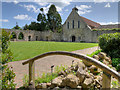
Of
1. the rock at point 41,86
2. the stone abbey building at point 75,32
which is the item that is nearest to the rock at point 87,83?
the rock at point 41,86

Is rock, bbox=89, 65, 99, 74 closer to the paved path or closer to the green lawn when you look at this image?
the paved path

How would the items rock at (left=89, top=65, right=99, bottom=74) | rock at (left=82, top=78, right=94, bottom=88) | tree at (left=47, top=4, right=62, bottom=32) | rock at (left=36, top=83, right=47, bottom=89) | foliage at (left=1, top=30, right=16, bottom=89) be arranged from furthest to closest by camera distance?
1. tree at (left=47, top=4, right=62, bottom=32)
2. rock at (left=89, top=65, right=99, bottom=74)
3. rock at (left=36, top=83, right=47, bottom=89)
4. rock at (left=82, top=78, right=94, bottom=88)
5. foliage at (left=1, top=30, right=16, bottom=89)

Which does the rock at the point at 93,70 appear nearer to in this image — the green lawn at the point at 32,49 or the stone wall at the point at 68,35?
the green lawn at the point at 32,49

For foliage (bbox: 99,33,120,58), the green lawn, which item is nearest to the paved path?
the green lawn

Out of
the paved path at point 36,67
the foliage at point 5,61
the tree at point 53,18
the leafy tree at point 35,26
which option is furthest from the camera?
the leafy tree at point 35,26

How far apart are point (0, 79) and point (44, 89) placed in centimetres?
140

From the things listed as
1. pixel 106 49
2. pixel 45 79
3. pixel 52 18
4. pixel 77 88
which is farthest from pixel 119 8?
pixel 52 18

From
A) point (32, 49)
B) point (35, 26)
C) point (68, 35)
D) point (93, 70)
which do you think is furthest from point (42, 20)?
point (93, 70)

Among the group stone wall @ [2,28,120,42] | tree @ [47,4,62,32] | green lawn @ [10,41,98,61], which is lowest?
green lawn @ [10,41,98,61]

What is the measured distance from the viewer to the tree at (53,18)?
4472 centimetres

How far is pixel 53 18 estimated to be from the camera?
148 feet

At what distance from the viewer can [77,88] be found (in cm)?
256

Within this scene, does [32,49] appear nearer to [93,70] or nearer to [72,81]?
[93,70]

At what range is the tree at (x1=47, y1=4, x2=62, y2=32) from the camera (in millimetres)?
44719
